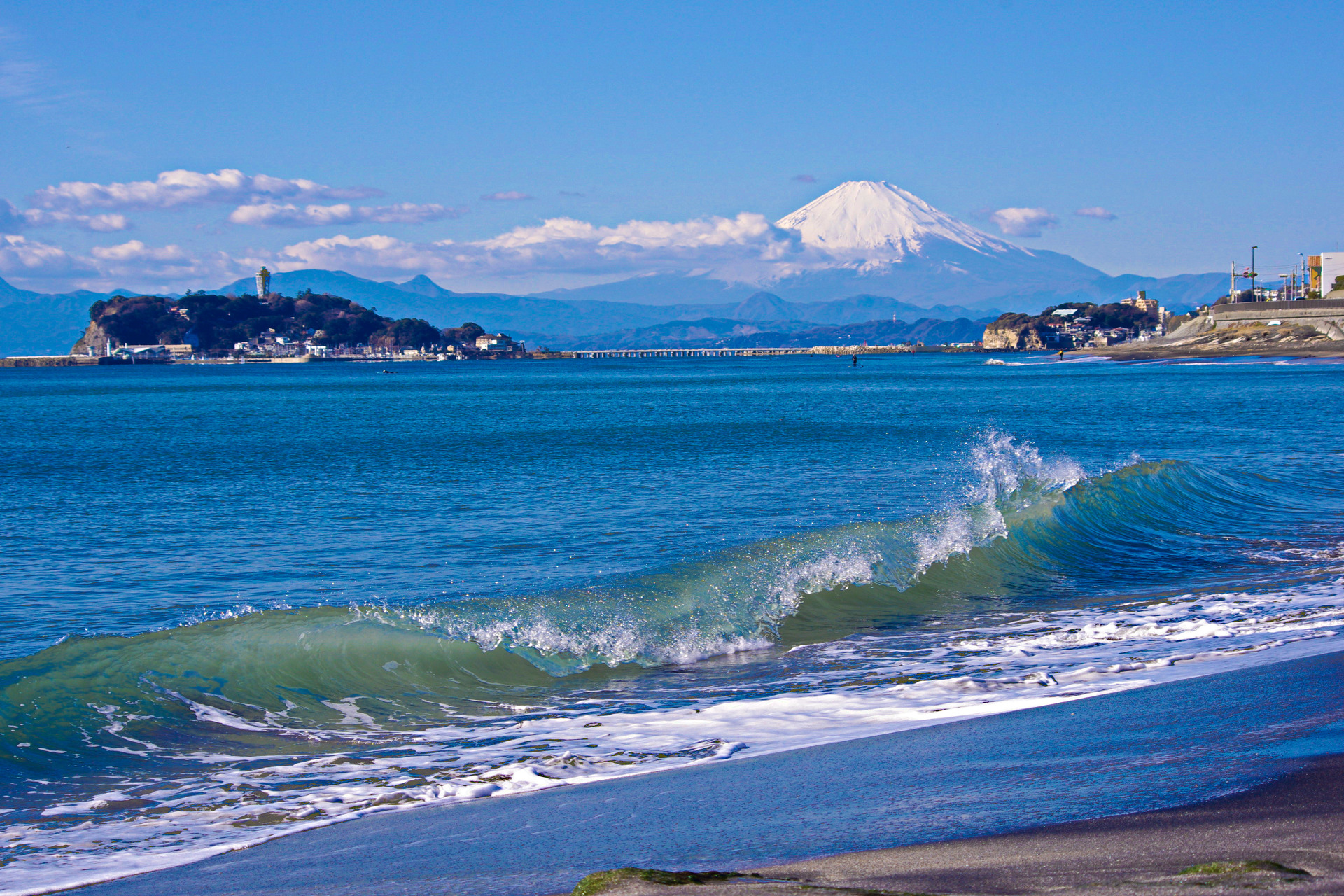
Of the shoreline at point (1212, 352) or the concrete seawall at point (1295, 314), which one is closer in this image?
the shoreline at point (1212, 352)

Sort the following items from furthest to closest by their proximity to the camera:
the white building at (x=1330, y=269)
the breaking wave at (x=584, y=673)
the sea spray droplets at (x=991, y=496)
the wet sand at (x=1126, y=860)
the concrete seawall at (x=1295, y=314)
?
the white building at (x=1330, y=269) → the concrete seawall at (x=1295, y=314) → the sea spray droplets at (x=991, y=496) → the breaking wave at (x=584, y=673) → the wet sand at (x=1126, y=860)

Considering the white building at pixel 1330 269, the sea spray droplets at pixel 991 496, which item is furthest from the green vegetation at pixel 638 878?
the white building at pixel 1330 269

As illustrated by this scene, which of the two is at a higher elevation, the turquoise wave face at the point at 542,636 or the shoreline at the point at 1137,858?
the shoreline at the point at 1137,858

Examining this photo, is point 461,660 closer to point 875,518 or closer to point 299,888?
point 299,888

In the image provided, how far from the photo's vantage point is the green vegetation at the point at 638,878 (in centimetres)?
385

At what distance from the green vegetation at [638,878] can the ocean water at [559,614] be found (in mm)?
2628

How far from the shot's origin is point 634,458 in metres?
34.6

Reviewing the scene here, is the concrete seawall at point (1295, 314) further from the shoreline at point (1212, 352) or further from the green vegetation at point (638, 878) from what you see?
the green vegetation at point (638, 878)

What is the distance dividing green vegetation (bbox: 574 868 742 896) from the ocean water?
2.63 m

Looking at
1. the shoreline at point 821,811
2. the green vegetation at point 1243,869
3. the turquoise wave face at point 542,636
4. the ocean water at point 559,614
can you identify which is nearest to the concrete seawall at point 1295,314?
the ocean water at point 559,614

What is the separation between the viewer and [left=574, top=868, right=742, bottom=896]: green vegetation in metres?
3.85

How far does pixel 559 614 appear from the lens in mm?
11648

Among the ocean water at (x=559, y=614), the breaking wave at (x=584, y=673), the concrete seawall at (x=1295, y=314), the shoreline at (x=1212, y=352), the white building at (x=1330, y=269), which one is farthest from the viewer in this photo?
the white building at (x=1330, y=269)

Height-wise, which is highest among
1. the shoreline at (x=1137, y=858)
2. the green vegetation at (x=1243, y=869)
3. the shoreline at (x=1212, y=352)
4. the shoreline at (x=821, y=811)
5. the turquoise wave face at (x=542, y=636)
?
the shoreline at (x=1212, y=352)
